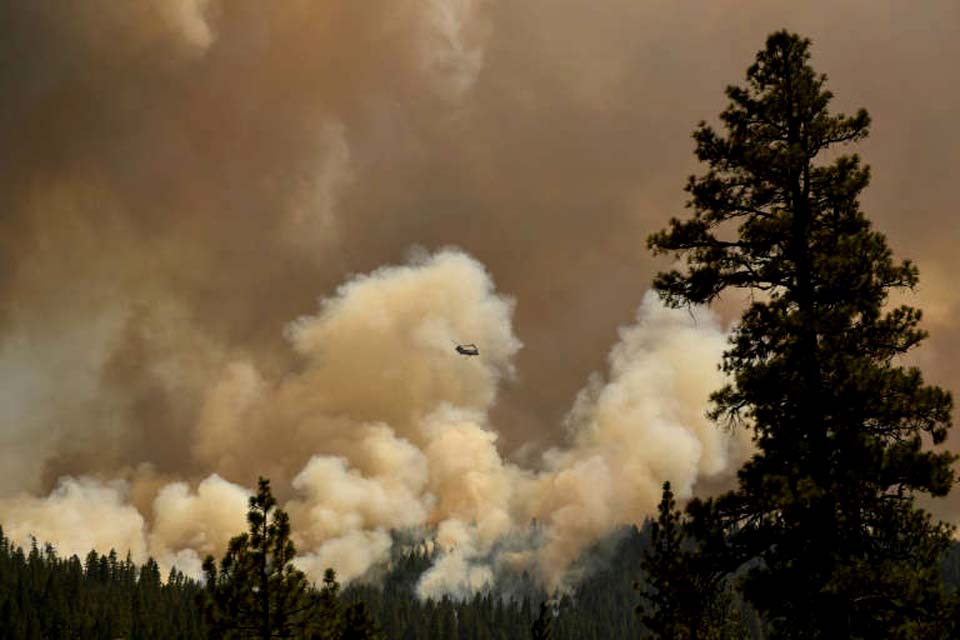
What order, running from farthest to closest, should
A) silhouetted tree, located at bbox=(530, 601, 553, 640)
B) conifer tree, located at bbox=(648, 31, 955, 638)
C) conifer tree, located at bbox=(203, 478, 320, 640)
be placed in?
silhouetted tree, located at bbox=(530, 601, 553, 640), conifer tree, located at bbox=(203, 478, 320, 640), conifer tree, located at bbox=(648, 31, 955, 638)

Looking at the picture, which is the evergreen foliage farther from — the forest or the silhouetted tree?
the silhouetted tree

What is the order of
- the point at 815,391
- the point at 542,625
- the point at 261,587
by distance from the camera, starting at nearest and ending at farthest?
1. the point at 815,391
2. the point at 261,587
3. the point at 542,625

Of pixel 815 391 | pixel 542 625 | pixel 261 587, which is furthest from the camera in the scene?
pixel 542 625

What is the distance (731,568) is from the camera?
14.9 metres

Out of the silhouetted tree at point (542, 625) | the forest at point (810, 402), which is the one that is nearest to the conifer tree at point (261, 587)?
the silhouetted tree at point (542, 625)

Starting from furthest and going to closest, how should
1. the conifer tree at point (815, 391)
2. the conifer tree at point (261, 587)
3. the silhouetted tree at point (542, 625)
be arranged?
1. the silhouetted tree at point (542, 625)
2. the conifer tree at point (261, 587)
3. the conifer tree at point (815, 391)

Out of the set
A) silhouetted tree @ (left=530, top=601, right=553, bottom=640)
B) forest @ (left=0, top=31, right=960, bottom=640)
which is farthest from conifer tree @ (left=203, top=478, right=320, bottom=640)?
forest @ (left=0, top=31, right=960, bottom=640)

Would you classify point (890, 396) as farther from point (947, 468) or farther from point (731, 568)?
point (731, 568)

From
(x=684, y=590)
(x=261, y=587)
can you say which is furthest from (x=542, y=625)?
(x=684, y=590)

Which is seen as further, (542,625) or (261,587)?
(542,625)

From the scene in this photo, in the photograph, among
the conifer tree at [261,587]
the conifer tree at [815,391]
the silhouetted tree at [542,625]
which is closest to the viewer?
the conifer tree at [815,391]

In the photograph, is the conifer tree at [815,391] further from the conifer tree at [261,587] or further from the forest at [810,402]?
the conifer tree at [261,587]

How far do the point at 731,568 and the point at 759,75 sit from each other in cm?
908

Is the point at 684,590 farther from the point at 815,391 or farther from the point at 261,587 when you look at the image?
the point at 261,587
